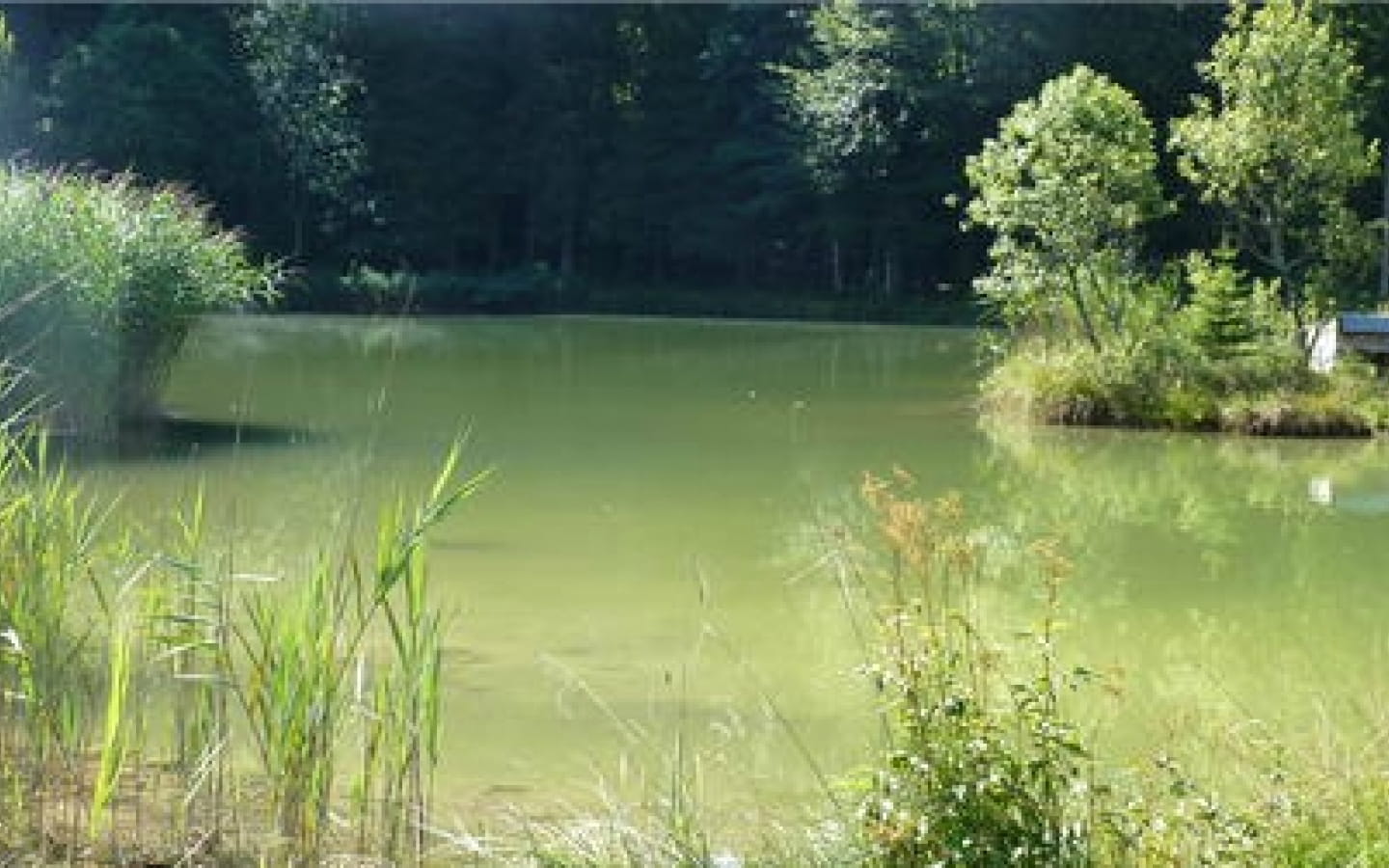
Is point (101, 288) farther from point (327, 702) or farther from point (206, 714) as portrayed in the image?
point (327, 702)

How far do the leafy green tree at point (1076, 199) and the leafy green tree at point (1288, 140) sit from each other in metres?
0.67

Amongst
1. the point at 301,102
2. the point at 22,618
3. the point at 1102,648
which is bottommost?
the point at 1102,648

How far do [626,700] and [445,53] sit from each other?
35722mm

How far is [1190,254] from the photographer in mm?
17562

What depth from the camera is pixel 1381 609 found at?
8805 mm

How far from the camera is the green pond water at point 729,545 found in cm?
614

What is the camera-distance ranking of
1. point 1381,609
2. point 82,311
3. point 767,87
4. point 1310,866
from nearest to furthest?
point 1310,866 < point 1381,609 < point 82,311 < point 767,87

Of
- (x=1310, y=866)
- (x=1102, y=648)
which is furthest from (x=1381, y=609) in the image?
(x=1310, y=866)

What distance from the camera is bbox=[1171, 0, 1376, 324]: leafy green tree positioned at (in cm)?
1741

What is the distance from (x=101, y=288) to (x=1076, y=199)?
330 inches

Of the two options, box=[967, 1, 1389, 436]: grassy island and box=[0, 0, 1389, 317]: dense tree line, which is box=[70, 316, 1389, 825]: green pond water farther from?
box=[0, 0, 1389, 317]: dense tree line

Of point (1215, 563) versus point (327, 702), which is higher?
point (327, 702)

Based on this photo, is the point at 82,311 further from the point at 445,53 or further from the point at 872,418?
the point at 445,53

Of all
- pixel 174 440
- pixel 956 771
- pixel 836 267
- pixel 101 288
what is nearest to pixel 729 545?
pixel 174 440
